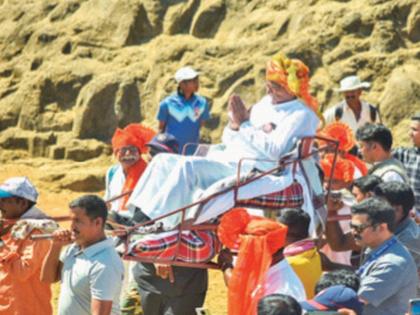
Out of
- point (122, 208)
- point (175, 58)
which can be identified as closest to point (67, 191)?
point (175, 58)

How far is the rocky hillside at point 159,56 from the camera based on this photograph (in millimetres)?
16141

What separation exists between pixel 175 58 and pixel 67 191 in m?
2.84

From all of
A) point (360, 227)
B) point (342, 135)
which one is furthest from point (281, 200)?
point (360, 227)

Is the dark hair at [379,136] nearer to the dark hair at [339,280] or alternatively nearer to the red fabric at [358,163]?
the red fabric at [358,163]

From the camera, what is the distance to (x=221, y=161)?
808 centimetres

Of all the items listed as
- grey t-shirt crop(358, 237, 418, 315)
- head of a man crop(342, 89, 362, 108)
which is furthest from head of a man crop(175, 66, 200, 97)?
grey t-shirt crop(358, 237, 418, 315)

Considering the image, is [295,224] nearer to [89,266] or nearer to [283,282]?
[283,282]

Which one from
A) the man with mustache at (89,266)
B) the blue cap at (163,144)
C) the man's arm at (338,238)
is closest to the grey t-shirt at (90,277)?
the man with mustache at (89,266)

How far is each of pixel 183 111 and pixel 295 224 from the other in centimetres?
517

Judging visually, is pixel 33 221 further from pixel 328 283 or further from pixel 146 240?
pixel 328 283

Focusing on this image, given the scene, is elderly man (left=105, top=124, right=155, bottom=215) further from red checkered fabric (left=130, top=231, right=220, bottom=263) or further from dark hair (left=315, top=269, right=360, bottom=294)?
dark hair (left=315, top=269, right=360, bottom=294)

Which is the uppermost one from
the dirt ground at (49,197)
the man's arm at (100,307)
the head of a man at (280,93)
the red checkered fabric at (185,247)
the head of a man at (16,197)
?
the head of a man at (280,93)

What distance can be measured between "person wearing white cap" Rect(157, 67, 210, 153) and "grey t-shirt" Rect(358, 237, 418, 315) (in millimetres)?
6040

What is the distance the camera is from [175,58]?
59.7ft
